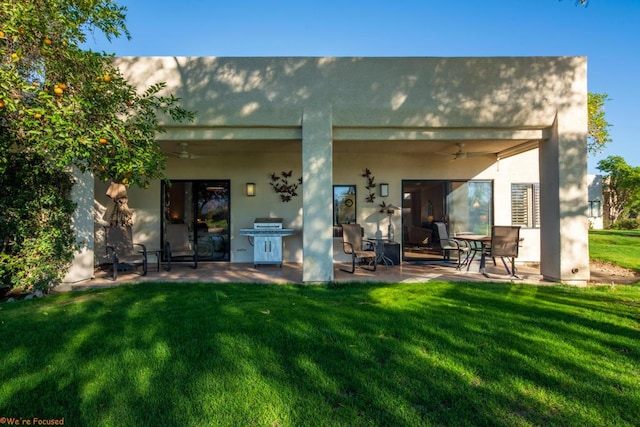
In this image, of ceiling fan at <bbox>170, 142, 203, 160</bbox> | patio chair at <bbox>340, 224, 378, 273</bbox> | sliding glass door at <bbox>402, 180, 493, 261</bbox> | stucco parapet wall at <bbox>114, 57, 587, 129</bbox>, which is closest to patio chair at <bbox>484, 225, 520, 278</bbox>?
stucco parapet wall at <bbox>114, 57, 587, 129</bbox>

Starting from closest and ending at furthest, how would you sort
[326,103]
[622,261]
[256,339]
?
1. [256,339]
2. [326,103]
3. [622,261]

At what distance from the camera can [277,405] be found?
232 centimetres

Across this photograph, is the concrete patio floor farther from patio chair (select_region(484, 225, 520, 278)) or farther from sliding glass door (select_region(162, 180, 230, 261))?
sliding glass door (select_region(162, 180, 230, 261))

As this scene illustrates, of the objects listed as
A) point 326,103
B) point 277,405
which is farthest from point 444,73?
point 277,405

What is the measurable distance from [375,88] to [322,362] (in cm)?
508

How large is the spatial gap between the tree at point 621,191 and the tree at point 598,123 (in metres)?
8.24

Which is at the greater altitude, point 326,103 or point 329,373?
point 326,103

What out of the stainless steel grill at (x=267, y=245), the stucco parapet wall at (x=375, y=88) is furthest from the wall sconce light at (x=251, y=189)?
the stucco parapet wall at (x=375, y=88)

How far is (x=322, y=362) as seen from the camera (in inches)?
117

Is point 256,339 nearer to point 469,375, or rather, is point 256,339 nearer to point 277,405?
point 277,405

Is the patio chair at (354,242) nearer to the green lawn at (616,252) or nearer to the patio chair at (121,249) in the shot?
the patio chair at (121,249)

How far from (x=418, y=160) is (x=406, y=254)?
2.63 metres

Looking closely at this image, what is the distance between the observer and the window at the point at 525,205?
9.52m

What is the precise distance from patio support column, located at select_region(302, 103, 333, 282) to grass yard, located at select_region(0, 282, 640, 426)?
128 centimetres
